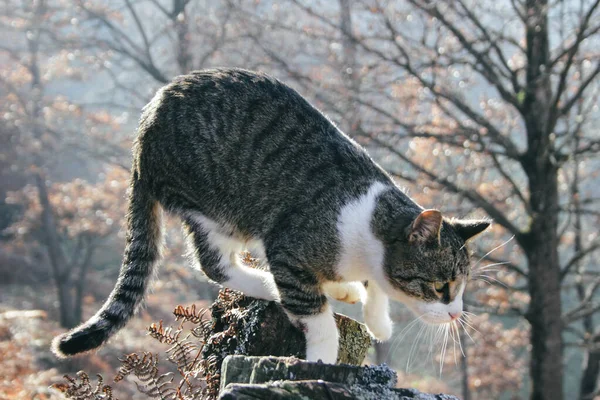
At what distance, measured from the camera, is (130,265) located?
3.22 meters

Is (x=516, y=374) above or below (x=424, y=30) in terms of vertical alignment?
below

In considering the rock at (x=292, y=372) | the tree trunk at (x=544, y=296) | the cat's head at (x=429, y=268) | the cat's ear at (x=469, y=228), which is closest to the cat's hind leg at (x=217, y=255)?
the cat's head at (x=429, y=268)

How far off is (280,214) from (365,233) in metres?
0.48

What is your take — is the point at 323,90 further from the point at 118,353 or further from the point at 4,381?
the point at 118,353

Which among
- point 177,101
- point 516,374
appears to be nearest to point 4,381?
point 177,101

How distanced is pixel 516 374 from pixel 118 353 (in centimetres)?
871

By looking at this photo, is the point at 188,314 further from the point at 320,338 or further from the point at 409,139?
the point at 409,139

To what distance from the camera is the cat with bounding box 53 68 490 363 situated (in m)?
2.96

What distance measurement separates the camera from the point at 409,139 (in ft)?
25.9

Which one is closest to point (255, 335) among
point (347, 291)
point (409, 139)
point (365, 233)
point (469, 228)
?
point (365, 233)

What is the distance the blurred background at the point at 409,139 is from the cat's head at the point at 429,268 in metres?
0.18

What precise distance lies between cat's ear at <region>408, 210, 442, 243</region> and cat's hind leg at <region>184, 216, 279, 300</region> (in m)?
0.87

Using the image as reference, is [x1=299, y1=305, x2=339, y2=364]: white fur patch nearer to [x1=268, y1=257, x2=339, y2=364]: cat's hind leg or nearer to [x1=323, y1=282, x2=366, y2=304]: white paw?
[x1=268, y1=257, x2=339, y2=364]: cat's hind leg

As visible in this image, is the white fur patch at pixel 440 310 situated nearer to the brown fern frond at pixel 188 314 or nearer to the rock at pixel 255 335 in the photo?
the rock at pixel 255 335
